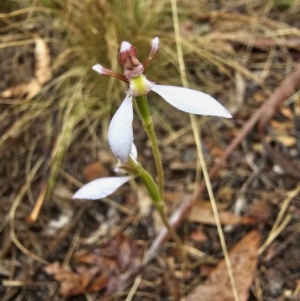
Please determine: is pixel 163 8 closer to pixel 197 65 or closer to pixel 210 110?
pixel 197 65

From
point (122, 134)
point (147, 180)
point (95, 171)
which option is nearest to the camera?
point (122, 134)

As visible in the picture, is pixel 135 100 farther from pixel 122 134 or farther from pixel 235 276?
pixel 235 276

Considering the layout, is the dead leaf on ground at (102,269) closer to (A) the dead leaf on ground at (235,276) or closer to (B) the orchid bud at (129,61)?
(A) the dead leaf on ground at (235,276)

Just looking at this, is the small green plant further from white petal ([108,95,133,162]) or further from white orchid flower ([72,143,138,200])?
white orchid flower ([72,143,138,200])

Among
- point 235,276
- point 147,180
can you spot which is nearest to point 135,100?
point 147,180

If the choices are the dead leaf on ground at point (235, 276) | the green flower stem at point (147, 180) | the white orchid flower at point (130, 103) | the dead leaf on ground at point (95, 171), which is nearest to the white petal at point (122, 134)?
the white orchid flower at point (130, 103)

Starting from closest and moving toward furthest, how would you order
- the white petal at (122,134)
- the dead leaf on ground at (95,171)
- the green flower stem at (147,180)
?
the white petal at (122,134), the green flower stem at (147,180), the dead leaf on ground at (95,171)

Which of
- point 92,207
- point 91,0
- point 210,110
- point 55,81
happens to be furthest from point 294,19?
point 210,110
